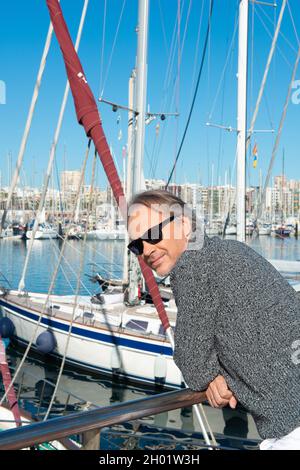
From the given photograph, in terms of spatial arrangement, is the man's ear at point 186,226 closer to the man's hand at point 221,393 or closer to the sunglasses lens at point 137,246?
the sunglasses lens at point 137,246

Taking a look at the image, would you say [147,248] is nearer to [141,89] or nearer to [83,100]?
[83,100]

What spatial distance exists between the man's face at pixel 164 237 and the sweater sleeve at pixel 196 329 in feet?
0.48

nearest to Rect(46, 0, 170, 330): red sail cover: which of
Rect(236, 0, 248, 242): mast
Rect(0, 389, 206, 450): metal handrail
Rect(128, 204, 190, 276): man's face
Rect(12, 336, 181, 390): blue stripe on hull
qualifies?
Rect(0, 389, 206, 450): metal handrail

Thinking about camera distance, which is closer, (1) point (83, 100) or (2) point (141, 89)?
(1) point (83, 100)

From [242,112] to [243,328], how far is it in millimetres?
12437

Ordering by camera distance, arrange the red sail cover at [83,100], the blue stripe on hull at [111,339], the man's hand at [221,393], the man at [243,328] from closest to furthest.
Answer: the man at [243,328]
the man's hand at [221,393]
the red sail cover at [83,100]
the blue stripe on hull at [111,339]

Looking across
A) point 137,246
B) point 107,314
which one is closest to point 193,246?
point 137,246

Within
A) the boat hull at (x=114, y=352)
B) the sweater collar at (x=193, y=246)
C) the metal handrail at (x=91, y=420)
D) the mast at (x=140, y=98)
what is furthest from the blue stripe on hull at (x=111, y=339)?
the sweater collar at (x=193, y=246)

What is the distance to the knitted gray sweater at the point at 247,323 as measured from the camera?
1.50 meters

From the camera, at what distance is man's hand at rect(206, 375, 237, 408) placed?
5.50 feet

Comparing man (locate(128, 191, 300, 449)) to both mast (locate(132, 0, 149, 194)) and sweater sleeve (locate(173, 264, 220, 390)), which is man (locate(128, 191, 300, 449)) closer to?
sweater sleeve (locate(173, 264, 220, 390))

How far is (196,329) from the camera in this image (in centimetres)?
156

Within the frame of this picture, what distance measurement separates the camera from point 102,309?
1314 cm

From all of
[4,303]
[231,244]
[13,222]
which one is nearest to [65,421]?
[231,244]
